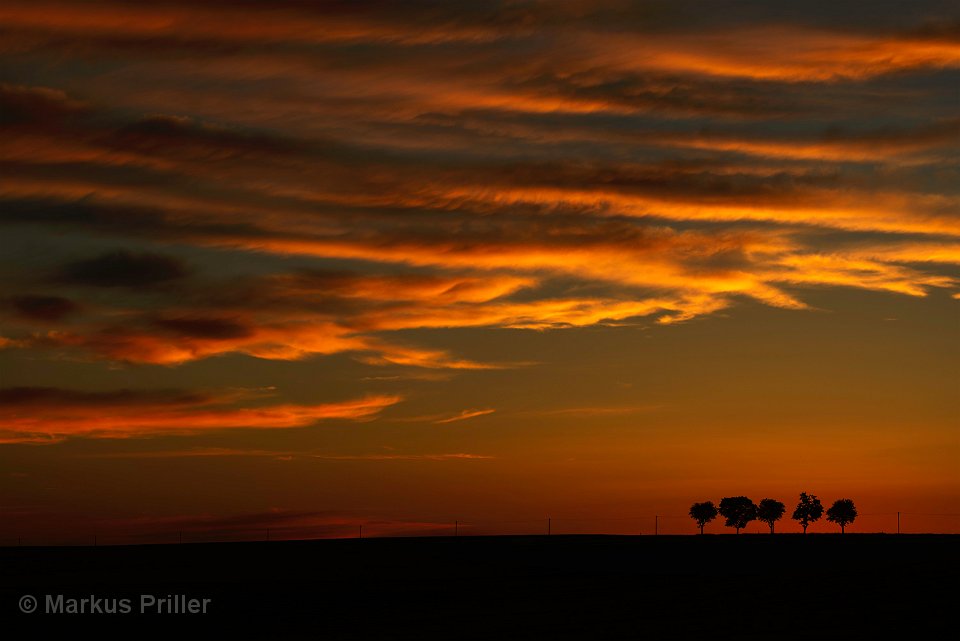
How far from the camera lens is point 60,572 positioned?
363ft

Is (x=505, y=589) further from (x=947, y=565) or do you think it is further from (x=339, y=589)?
(x=947, y=565)

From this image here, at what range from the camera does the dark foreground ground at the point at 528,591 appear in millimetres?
63969

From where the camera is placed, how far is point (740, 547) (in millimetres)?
125062

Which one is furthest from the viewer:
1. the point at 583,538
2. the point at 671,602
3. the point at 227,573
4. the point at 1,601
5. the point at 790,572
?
the point at 583,538

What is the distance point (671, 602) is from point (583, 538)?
83436 mm

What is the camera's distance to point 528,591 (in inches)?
3307

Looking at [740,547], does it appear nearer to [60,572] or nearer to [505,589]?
[505,589]

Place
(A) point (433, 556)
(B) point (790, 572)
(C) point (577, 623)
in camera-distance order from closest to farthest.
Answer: (C) point (577, 623) < (B) point (790, 572) < (A) point (433, 556)

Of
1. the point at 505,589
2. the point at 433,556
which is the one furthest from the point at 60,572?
the point at 505,589

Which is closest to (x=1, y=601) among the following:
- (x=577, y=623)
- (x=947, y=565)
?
(x=577, y=623)

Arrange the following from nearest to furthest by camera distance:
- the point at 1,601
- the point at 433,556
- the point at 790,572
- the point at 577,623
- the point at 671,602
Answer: the point at 577,623 < the point at 671,602 < the point at 1,601 < the point at 790,572 < the point at 433,556

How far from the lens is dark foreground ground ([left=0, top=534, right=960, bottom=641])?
210 feet

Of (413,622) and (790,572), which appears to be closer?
(413,622)

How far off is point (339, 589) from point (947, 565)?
149ft
